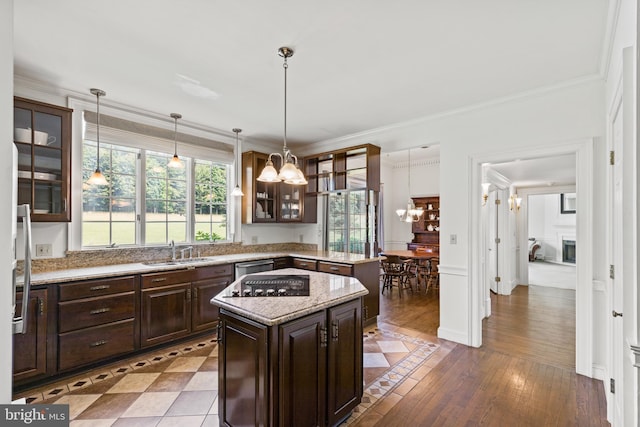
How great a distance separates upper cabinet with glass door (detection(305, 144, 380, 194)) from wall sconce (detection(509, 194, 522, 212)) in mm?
3758

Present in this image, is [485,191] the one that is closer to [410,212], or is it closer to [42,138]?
[410,212]

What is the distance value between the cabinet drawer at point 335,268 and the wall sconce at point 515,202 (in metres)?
4.47

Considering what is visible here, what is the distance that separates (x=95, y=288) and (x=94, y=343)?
51 centimetres

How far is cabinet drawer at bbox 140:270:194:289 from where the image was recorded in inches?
120

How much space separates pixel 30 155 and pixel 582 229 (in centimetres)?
502

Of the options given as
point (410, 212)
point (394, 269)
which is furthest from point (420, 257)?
point (410, 212)

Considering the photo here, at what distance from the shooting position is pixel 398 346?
3281 mm

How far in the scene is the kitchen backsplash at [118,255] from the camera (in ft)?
9.52

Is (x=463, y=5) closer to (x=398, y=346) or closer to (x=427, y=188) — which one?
(x=398, y=346)

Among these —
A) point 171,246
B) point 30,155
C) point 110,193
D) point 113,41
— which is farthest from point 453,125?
point 30,155

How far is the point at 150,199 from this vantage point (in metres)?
3.69

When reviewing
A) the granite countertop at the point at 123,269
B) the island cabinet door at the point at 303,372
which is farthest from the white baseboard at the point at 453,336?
the island cabinet door at the point at 303,372

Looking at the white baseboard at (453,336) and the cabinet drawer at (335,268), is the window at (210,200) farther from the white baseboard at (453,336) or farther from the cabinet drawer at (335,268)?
the white baseboard at (453,336)

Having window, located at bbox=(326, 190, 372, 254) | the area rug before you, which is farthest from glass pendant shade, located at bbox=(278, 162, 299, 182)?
window, located at bbox=(326, 190, 372, 254)
